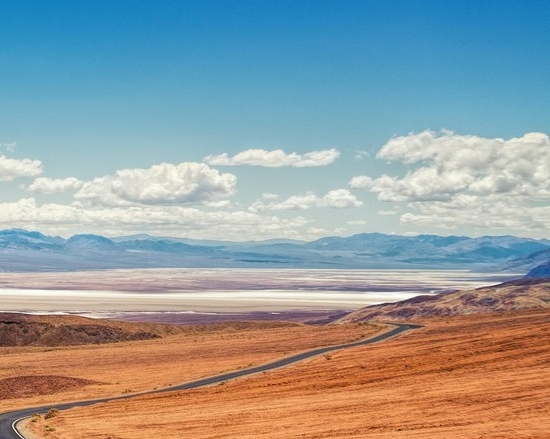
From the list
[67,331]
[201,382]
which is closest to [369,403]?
[201,382]

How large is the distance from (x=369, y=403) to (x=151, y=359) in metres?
50.6

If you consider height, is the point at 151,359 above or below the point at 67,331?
below

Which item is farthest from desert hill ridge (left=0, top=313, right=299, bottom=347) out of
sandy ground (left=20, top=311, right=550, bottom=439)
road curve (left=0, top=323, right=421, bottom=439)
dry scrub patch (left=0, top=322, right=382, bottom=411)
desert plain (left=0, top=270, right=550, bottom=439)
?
sandy ground (left=20, top=311, right=550, bottom=439)

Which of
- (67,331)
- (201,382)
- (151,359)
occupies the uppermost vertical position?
(67,331)

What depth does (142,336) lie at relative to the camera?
134750 mm

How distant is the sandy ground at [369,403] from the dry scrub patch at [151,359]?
4.99 m

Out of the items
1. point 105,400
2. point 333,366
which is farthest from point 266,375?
point 105,400

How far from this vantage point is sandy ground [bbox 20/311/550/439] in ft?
139

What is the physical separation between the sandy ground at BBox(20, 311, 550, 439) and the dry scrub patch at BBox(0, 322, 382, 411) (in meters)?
4.99

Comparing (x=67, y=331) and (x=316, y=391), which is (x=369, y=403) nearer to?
(x=316, y=391)

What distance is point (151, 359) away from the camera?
316 ft

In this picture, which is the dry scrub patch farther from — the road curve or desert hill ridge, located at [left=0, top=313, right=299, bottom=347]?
desert hill ridge, located at [left=0, top=313, right=299, bottom=347]

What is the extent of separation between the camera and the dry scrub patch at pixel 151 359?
234ft

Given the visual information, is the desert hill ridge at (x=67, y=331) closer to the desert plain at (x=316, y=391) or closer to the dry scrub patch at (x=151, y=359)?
the dry scrub patch at (x=151, y=359)
